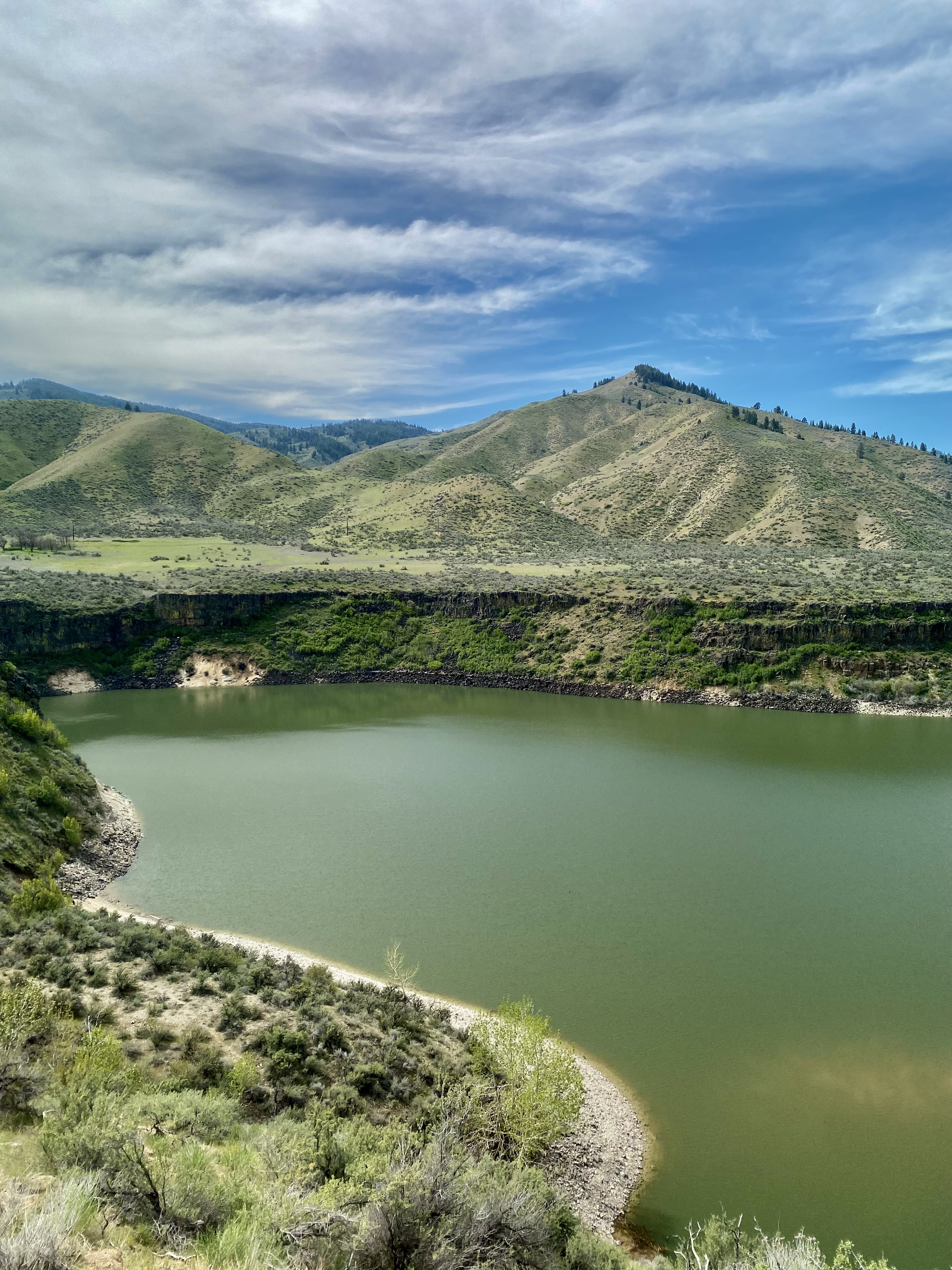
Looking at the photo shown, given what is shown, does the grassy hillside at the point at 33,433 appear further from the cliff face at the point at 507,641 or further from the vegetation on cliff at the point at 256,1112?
the vegetation on cliff at the point at 256,1112

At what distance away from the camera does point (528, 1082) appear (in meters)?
11.8

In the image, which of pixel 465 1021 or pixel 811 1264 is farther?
pixel 465 1021

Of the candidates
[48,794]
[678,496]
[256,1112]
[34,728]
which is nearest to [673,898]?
[256,1112]

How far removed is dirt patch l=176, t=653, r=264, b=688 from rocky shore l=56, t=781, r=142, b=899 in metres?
26.5

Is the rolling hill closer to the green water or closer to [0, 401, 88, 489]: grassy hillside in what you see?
[0, 401, 88, 489]: grassy hillside

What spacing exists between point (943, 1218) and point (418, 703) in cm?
3983

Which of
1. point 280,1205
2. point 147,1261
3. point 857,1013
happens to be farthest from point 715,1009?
point 147,1261

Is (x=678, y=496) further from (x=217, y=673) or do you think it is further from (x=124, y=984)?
(x=124, y=984)

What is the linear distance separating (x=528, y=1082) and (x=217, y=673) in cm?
4782

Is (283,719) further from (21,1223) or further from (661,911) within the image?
(21,1223)

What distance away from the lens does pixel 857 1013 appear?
15445 mm

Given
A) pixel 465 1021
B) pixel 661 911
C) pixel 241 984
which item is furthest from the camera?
pixel 661 911

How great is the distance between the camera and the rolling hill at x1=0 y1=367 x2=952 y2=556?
94.4 m

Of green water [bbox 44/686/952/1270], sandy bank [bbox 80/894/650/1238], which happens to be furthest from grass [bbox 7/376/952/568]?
sandy bank [bbox 80/894/650/1238]
